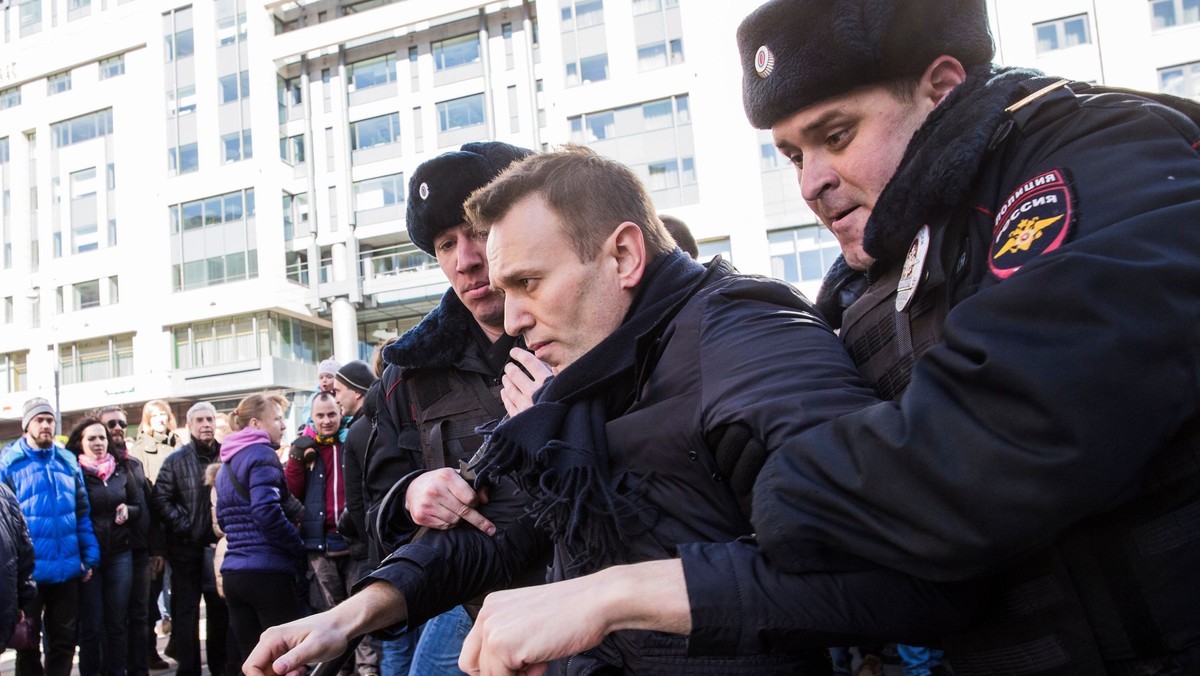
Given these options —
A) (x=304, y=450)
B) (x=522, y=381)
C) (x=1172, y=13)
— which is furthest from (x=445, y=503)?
(x=1172, y=13)

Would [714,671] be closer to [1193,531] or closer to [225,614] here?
[1193,531]

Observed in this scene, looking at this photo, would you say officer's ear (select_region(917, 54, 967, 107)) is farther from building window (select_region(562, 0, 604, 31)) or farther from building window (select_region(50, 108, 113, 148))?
building window (select_region(50, 108, 113, 148))

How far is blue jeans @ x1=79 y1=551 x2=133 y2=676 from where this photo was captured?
6.41 metres

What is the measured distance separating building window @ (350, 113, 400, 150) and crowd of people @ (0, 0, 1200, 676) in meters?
28.5

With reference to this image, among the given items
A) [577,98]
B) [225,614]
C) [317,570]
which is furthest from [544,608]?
[577,98]

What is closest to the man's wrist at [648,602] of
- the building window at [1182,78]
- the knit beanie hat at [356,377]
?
the knit beanie hat at [356,377]

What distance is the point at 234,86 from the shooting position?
29609 millimetres

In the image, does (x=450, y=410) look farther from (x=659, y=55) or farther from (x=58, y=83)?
(x=58, y=83)

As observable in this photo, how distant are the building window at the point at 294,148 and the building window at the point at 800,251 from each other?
1676cm

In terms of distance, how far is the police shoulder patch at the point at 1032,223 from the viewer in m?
1.01

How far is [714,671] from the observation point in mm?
1348

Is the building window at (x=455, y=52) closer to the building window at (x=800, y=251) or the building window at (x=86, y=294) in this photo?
the building window at (x=800, y=251)

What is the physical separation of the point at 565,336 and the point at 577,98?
77.6 ft

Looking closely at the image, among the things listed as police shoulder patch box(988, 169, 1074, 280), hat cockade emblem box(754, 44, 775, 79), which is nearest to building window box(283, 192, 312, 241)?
hat cockade emblem box(754, 44, 775, 79)
